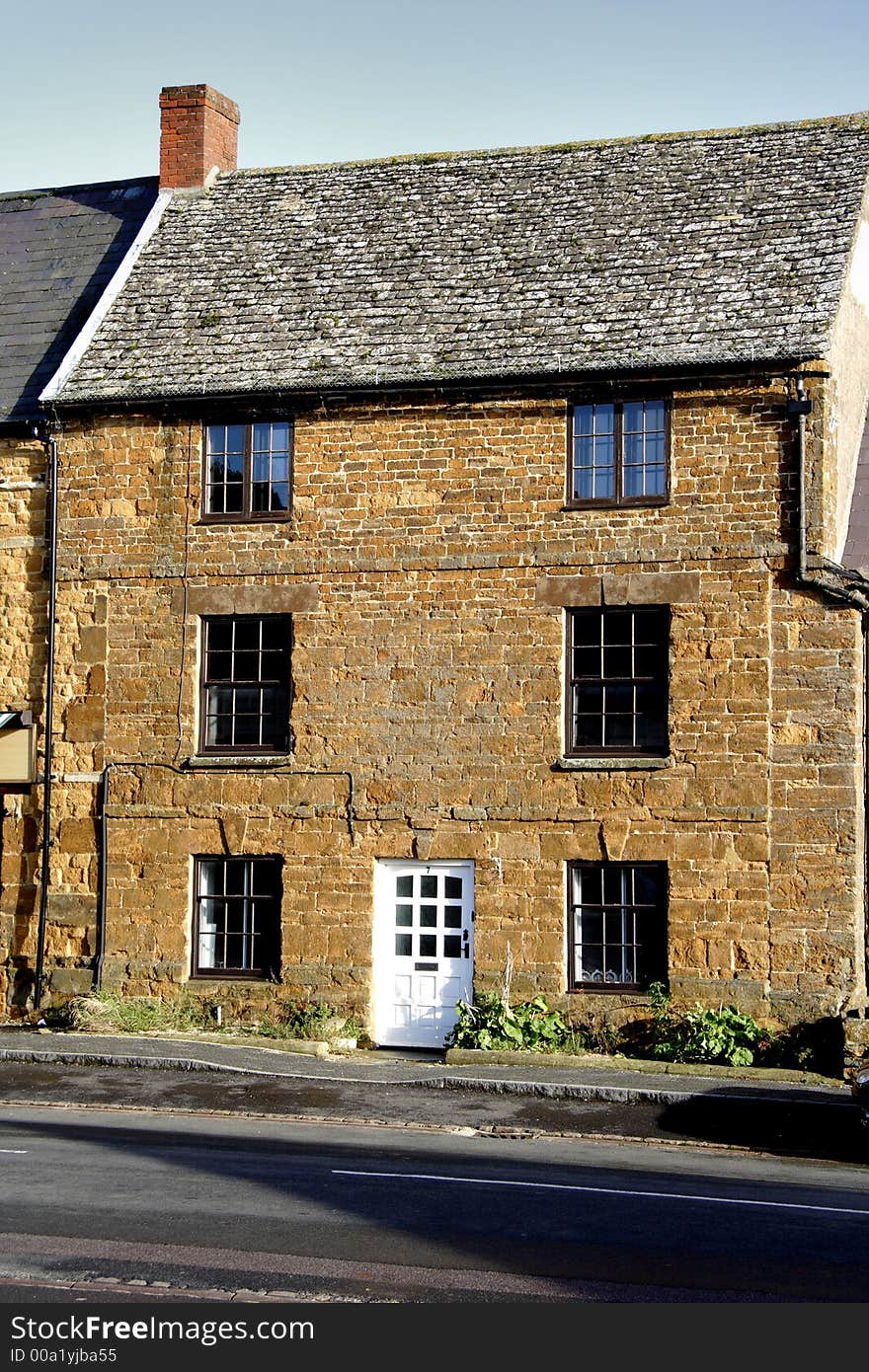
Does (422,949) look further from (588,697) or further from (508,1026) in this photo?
(588,697)

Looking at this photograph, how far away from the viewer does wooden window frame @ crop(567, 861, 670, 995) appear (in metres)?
19.0

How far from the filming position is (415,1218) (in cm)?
1032

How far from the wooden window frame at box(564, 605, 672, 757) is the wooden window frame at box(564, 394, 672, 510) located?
122cm

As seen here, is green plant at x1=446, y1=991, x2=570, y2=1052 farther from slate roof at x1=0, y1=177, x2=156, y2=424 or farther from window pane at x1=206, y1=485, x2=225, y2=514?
slate roof at x1=0, y1=177, x2=156, y2=424

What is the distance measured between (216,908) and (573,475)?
6.90m

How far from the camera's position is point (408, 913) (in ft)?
65.5

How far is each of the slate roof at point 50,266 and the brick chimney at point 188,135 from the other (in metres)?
0.49

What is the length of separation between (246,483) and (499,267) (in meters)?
4.27

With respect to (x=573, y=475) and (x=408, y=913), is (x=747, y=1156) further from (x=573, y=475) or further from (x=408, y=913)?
(x=573, y=475)

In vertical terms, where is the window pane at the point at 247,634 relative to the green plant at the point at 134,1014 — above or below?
above

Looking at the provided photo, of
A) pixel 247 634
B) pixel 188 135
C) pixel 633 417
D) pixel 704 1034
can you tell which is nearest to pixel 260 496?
pixel 247 634

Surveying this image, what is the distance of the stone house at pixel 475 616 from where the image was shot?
1878cm

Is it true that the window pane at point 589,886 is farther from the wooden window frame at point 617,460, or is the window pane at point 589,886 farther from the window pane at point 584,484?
the window pane at point 584,484

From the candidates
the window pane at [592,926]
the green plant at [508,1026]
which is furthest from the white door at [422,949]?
the window pane at [592,926]
